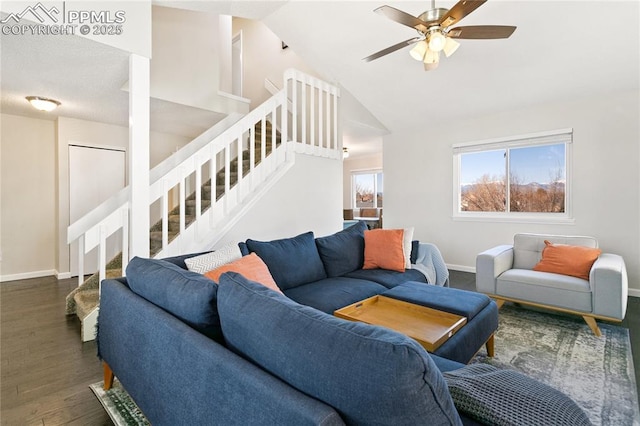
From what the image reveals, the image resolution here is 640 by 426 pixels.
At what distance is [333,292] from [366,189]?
720 cm

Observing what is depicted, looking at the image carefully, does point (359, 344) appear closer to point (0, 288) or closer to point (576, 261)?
point (576, 261)

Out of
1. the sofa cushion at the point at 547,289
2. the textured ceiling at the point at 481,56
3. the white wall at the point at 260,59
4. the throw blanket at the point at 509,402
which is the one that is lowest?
the sofa cushion at the point at 547,289

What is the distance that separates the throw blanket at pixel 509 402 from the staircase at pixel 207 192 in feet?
8.53

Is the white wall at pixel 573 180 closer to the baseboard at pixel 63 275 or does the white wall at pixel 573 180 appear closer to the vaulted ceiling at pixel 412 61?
the vaulted ceiling at pixel 412 61

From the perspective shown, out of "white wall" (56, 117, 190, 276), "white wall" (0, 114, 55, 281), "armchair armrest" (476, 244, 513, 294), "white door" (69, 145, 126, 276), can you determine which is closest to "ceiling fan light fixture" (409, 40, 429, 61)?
"armchair armrest" (476, 244, 513, 294)

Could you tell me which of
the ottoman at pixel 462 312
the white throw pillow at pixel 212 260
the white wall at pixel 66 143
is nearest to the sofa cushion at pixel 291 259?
the white throw pillow at pixel 212 260

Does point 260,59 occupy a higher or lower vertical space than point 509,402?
higher

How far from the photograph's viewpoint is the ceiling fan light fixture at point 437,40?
8.02 feet

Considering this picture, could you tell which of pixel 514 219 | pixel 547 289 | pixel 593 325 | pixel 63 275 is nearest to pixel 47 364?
pixel 63 275

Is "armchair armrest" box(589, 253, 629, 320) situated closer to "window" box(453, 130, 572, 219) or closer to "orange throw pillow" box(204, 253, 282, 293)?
"window" box(453, 130, 572, 219)

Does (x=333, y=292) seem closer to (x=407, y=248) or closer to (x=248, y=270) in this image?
(x=248, y=270)

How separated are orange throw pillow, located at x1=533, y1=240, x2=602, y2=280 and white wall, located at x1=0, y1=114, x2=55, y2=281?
6392 mm

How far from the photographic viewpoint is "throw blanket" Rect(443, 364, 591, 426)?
84 centimetres

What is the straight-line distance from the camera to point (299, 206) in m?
4.08
